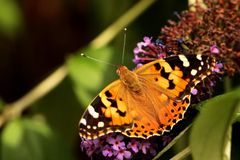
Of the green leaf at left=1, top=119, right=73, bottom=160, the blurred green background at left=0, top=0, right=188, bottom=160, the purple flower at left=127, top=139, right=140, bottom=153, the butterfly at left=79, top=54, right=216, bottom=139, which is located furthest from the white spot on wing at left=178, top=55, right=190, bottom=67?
the green leaf at left=1, top=119, right=73, bottom=160

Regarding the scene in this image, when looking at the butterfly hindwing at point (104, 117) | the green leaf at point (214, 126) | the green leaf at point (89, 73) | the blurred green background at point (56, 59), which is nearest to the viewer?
the green leaf at point (214, 126)

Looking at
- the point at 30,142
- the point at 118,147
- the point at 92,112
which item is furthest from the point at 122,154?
the point at 30,142

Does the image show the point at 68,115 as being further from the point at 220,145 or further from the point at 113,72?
the point at 220,145

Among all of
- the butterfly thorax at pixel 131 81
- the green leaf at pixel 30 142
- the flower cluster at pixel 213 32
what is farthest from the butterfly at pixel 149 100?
the green leaf at pixel 30 142

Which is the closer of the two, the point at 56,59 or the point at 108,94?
the point at 108,94

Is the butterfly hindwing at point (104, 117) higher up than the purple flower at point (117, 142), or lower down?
higher up

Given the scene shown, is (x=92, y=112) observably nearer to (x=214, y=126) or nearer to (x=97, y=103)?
(x=97, y=103)

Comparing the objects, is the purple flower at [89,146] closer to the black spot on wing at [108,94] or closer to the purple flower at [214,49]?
the black spot on wing at [108,94]
